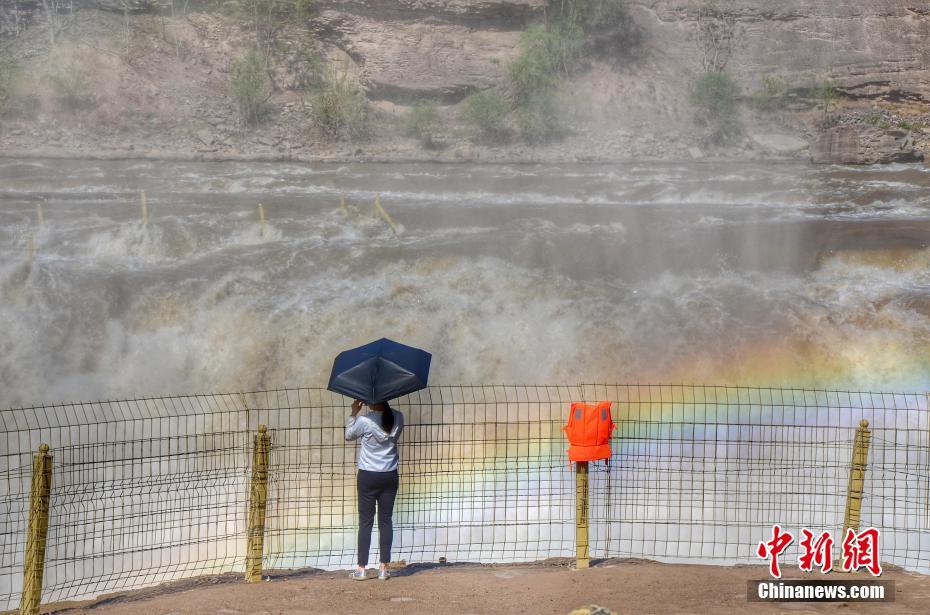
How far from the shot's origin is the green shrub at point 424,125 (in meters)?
32.8

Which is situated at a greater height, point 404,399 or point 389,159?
point 389,159

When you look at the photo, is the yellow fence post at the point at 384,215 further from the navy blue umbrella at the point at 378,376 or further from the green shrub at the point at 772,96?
the green shrub at the point at 772,96

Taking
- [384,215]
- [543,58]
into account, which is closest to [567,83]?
[543,58]

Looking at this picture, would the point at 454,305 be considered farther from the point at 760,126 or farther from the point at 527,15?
the point at 527,15

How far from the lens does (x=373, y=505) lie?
24.8ft

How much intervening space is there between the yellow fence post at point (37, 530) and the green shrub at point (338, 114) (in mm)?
26674

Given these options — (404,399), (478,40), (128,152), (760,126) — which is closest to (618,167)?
(760,126)

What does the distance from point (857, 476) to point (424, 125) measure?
2631 centimetres

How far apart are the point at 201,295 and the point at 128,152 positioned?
14541 millimetres

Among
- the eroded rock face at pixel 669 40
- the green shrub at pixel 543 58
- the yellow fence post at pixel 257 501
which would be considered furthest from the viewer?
the eroded rock face at pixel 669 40

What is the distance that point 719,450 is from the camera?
1225 cm

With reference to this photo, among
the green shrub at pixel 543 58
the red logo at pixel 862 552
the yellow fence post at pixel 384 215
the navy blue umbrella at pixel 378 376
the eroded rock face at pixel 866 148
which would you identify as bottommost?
the red logo at pixel 862 552

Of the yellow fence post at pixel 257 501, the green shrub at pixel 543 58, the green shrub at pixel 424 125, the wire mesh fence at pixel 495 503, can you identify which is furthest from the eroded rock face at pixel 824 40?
the yellow fence post at pixel 257 501

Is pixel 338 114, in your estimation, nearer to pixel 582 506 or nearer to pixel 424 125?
pixel 424 125
